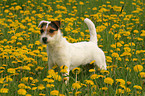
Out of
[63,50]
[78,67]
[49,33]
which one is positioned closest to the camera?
[49,33]

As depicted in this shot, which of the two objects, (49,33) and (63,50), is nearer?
(49,33)

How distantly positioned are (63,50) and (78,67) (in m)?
0.96

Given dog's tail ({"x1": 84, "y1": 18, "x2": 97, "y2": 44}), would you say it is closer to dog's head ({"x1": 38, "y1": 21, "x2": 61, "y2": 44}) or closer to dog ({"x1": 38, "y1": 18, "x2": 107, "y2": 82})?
dog ({"x1": 38, "y1": 18, "x2": 107, "y2": 82})

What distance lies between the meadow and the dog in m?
0.16

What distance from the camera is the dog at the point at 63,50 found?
410 centimetres

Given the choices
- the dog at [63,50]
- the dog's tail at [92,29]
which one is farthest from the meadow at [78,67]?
the dog's tail at [92,29]

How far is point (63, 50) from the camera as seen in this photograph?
14.4 feet

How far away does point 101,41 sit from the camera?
669 cm

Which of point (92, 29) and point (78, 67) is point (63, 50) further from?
point (92, 29)

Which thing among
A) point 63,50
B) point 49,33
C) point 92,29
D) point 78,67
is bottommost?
point 78,67

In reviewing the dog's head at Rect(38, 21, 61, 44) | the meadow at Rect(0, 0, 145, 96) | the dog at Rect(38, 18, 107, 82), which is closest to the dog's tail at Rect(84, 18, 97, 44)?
the dog at Rect(38, 18, 107, 82)

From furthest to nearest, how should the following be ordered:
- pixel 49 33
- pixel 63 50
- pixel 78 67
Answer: pixel 78 67 → pixel 63 50 → pixel 49 33

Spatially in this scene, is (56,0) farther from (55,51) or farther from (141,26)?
(55,51)

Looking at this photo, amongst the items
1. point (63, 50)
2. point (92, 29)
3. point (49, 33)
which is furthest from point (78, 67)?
point (49, 33)
